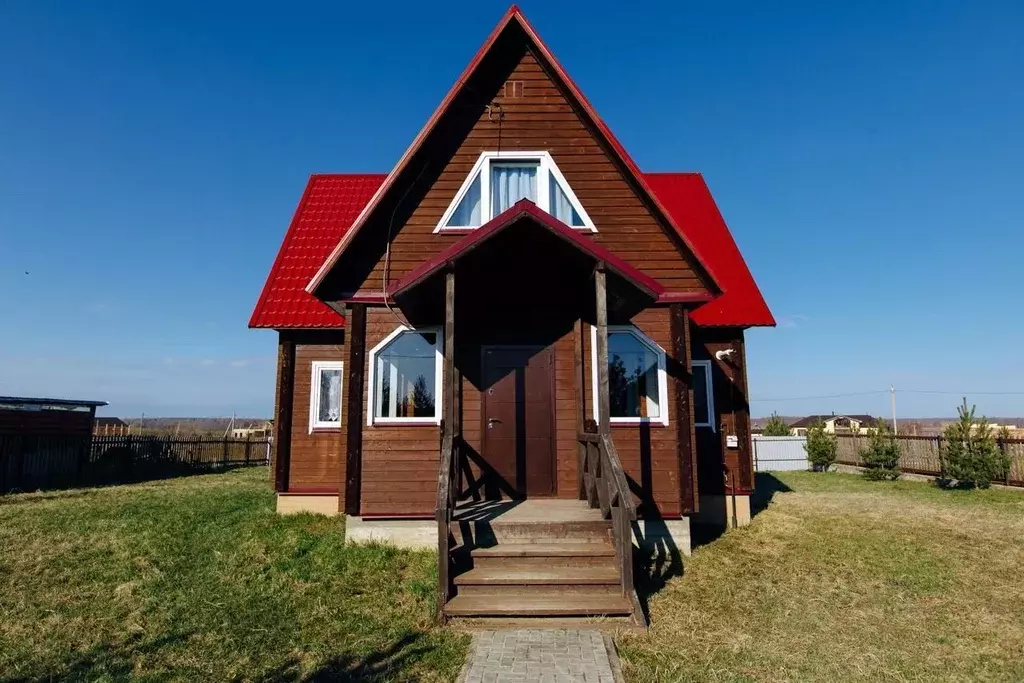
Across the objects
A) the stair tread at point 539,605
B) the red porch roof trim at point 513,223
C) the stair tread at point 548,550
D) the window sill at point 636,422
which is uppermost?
the red porch roof trim at point 513,223

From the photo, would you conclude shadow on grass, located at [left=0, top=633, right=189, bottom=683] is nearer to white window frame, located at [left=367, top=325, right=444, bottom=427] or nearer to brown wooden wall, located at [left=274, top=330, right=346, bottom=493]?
white window frame, located at [left=367, top=325, right=444, bottom=427]

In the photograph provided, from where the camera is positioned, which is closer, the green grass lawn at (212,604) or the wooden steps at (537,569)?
the green grass lawn at (212,604)

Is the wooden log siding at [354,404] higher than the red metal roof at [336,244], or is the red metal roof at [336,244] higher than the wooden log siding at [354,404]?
the red metal roof at [336,244]

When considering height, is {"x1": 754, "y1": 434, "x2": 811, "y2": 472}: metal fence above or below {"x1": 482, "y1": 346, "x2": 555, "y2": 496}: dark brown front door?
below

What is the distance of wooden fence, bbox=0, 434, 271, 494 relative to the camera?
15.7m

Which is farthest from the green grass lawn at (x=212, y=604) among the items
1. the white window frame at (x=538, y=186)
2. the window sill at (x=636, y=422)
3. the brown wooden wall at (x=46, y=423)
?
the brown wooden wall at (x=46, y=423)

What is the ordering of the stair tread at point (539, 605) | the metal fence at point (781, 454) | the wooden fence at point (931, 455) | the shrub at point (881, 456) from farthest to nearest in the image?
the metal fence at point (781, 454) < the shrub at point (881, 456) < the wooden fence at point (931, 455) < the stair tread at point (539, 605)

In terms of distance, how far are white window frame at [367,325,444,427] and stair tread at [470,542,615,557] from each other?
8.04ft

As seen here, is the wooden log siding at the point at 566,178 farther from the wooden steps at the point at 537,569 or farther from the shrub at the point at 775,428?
the shrub at the point at 775,428

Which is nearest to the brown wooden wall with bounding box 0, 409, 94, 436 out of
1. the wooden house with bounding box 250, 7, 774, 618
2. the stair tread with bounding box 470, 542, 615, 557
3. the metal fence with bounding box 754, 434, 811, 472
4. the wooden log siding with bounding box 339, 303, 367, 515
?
the wooden house with bounding box 250, 7, 774, 618

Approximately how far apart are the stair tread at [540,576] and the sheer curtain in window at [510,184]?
5.32 meters

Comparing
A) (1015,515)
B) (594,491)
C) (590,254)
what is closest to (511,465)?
(594,491)

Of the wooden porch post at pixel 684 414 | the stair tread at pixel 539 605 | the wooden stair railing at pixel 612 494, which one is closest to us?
the stair tread at pixel 539 605

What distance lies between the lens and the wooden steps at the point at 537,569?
5.93m
